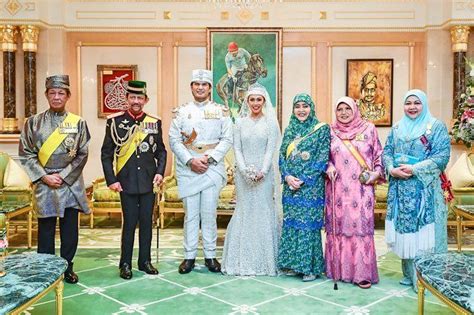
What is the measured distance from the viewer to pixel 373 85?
7879 mm

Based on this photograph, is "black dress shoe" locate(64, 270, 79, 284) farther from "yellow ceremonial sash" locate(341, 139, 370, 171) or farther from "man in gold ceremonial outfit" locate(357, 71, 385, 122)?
"man in gold ceremonial outfit" locate(357, 71, 385, 122)

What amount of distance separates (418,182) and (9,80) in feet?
18.9

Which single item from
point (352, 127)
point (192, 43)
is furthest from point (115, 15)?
point (352, 127)

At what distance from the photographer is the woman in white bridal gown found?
4594 mm

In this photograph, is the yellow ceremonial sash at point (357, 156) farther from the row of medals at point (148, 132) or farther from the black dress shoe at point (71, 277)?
the black dress shoe at point (71, 277)

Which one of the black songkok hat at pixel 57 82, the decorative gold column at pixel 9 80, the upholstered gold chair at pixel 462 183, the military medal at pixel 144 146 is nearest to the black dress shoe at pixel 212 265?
the military medal at pixel 144 146

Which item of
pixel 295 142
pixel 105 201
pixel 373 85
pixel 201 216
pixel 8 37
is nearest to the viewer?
pixel 295 142

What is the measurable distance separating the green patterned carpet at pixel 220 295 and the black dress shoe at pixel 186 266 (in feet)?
0.15

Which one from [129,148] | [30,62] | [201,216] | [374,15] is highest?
[374,15]

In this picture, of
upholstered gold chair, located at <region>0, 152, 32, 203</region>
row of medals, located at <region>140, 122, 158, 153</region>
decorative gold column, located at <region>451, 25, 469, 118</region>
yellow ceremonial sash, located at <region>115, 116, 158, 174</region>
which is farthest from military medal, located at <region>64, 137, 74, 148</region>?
decorative gold column, located at <region>451, 25, 469, 118</region>

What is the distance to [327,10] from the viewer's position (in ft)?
26.0

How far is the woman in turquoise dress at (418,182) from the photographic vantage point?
4.07 meters

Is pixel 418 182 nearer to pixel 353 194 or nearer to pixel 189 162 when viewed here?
pixel 353 194

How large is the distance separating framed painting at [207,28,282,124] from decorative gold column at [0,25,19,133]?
2.67 m
